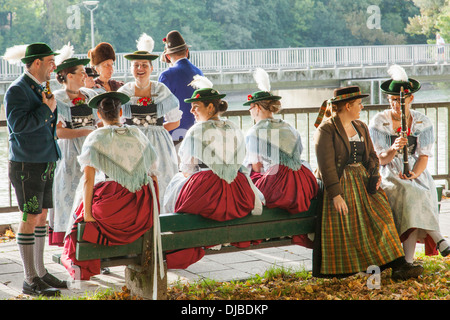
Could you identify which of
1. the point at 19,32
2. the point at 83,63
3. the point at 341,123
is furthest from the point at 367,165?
the point at 19,32

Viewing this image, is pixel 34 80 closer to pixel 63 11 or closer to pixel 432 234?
pixel 432 234

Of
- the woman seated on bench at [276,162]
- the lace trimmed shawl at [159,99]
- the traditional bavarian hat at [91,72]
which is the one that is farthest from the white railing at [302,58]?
the woman seated on bench at [276,162]

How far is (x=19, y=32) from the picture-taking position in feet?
167

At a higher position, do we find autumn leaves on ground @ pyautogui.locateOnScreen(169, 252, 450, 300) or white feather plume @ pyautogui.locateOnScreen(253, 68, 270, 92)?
white feather plume @ pyautogui.locateOnScreen(253, 68, 270, 92)

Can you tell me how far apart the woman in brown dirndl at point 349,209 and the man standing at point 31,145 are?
1928 mm

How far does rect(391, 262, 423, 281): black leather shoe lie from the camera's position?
487 centimetres

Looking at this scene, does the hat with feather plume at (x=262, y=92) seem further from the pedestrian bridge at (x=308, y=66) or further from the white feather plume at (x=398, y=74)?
the pedestrian bridge at (x=308, y=66)

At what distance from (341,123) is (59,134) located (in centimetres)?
222

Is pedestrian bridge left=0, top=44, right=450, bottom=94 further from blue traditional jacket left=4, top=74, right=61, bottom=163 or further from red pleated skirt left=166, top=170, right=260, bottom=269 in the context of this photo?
red pleated skirt left=166, top=170, right=260, bottom=269

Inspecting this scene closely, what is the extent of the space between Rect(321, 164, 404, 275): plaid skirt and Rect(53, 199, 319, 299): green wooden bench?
0.61ft

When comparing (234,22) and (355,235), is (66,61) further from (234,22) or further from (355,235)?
(234,22)

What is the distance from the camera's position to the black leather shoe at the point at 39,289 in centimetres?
468

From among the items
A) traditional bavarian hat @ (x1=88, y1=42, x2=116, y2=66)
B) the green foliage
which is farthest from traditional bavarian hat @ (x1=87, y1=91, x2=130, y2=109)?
the green foliage

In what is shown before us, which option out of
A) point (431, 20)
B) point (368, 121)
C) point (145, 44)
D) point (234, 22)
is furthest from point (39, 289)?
point (234, 22)
